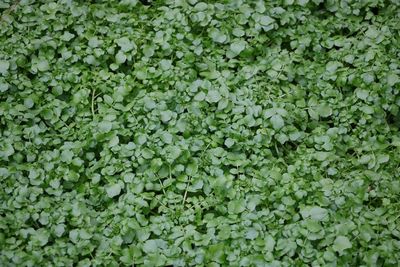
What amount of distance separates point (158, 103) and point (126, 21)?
75 cm

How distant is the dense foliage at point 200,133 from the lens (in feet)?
8.61

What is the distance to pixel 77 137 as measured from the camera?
3062 millimetres

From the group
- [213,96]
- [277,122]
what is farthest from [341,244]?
[213,96]

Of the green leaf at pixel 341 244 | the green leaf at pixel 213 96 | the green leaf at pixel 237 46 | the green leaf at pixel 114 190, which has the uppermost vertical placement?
the green leaf at pixel 237 46

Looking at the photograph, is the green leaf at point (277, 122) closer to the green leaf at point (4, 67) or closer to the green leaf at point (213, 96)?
A: the green leaf at point (213, 96)

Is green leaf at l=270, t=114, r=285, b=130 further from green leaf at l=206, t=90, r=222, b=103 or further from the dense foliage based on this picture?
green leaf at l=206, t=90, r=222, b=103

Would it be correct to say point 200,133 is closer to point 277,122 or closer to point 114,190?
point 277,122

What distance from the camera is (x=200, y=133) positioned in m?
3.08

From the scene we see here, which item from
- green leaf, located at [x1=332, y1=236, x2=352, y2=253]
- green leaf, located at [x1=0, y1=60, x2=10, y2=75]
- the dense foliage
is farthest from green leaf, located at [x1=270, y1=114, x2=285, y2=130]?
green leaf, located at [x1=0, y1=60, x2=10, y2=75]

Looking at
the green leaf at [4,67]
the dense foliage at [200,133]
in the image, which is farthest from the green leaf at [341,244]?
the green leaf at [4,67]

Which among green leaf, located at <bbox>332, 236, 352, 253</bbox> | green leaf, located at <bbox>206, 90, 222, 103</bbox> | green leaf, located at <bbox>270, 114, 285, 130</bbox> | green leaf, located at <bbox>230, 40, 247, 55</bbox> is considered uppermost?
green leaf, located at <bbox>230, 40, 247, 55</bbox>

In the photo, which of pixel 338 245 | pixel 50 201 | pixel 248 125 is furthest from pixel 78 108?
pixel 338 245

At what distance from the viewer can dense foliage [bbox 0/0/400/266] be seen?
2623 mm

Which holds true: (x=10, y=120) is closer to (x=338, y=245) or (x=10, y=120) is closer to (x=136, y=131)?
(x=136, y=131)
